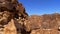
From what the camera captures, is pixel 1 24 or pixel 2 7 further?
pixel 2 7

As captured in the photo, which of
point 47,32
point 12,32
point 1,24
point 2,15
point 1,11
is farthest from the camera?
point 1,11

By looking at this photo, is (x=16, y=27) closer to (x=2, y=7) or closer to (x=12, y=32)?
(x=12, y=32)

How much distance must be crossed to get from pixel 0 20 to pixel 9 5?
4914 millimetres

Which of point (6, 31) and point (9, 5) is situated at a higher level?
point (9, 5)

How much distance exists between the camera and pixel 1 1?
72.0 ft

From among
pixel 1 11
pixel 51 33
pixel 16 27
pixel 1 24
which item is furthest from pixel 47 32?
pixel 1 11

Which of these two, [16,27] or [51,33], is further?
[51,33]

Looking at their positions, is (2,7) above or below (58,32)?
above

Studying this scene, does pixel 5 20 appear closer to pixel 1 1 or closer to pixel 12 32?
pixel 1 1

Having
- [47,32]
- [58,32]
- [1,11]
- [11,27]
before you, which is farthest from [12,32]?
[1,11]

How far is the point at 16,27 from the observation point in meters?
13.1

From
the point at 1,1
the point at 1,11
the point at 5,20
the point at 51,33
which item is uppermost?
the point at 1,1

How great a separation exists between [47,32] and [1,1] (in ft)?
32.8

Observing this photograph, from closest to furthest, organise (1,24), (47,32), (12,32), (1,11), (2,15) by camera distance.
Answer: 1. (12,32)
2. (47,32)
3. (1,24)
4. (2,15)
5. (1,11)
